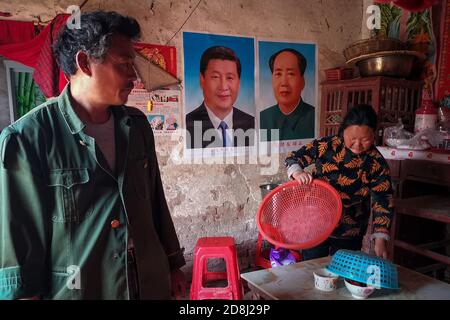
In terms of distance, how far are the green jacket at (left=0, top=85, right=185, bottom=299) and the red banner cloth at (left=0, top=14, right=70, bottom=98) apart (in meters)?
1.38

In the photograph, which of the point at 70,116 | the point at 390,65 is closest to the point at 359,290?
the point at 70,116

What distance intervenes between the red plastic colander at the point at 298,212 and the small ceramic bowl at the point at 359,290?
30 cm

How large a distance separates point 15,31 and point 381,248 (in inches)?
103

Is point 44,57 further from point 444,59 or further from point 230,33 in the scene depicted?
point 444,59

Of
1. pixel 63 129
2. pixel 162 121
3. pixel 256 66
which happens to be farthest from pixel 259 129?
pixel 63 129

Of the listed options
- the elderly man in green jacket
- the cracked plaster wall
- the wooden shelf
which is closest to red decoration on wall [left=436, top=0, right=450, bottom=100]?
the cracked plaster wall

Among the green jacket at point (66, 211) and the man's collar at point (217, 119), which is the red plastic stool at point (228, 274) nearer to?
the man's collar at point (217, 119)

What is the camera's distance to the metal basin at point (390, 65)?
2807 millimetres

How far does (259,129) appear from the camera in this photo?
326 cm

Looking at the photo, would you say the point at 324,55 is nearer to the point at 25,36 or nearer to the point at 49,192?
the point at 25,36

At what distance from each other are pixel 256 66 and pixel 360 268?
230 cm

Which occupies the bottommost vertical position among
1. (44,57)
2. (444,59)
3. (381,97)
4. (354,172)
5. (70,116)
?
(354,172)

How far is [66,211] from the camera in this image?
101 centimetres

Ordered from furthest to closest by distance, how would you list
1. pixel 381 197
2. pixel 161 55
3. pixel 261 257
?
pixel 261 257
pixel 161 55
pixel 381 197
